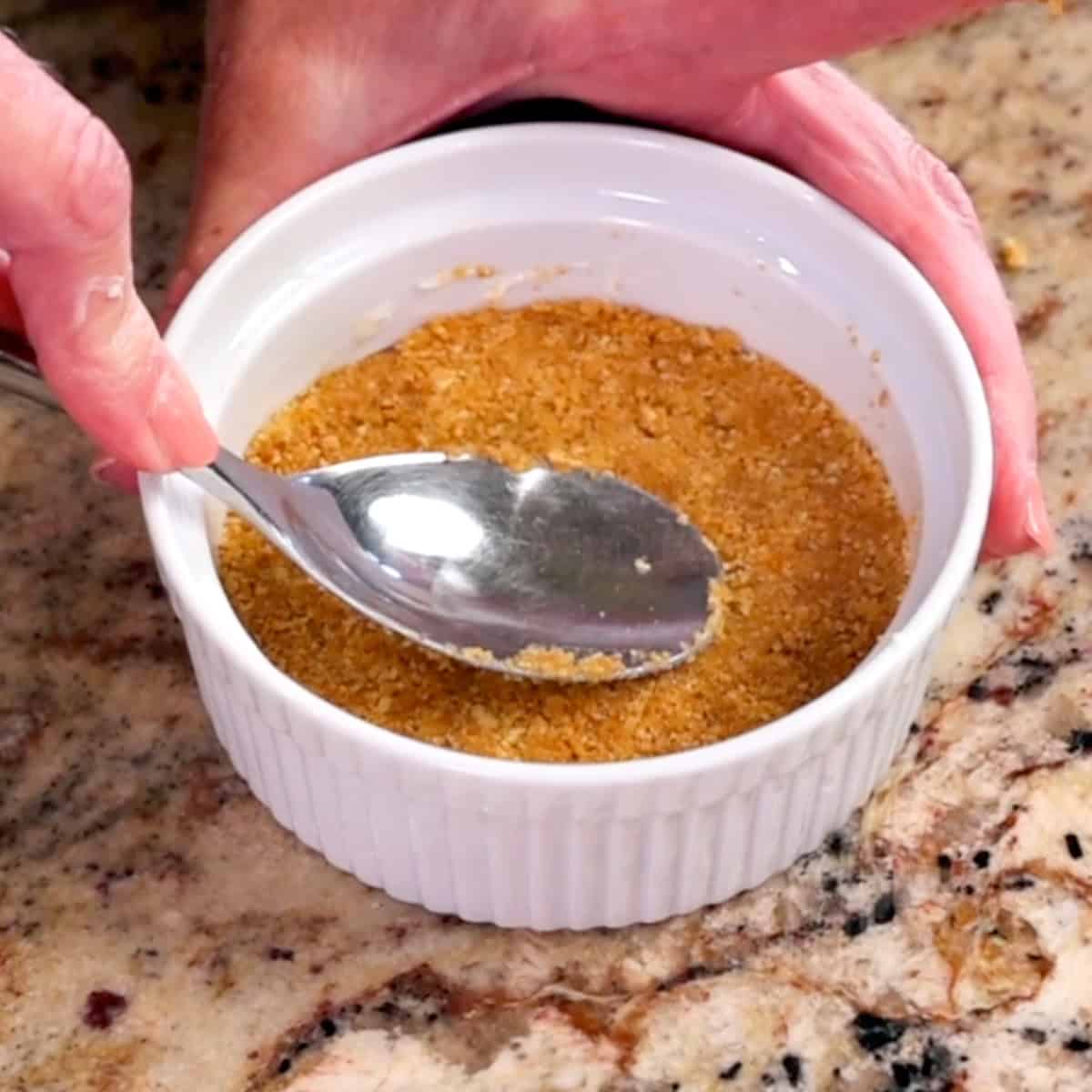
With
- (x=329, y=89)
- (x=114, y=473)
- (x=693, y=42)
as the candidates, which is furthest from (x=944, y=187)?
(x=114, y=473)

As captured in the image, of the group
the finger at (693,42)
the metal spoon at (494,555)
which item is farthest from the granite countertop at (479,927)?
the finger at (693,42)

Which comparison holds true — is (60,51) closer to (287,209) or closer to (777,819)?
(287,209)

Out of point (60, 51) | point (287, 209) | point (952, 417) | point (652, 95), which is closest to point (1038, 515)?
point (952, 417)

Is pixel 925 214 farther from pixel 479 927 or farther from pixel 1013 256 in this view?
pixel 479 927

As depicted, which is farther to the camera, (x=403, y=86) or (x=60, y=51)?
(x=60, y=51)

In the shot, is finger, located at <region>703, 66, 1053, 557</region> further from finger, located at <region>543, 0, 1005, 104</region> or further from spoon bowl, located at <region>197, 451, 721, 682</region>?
spoon bowl, located at <region>197, 451, 721, 682</region>

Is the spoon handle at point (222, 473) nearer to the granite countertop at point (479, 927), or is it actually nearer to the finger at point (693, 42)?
the granite countertop at point (479, 927)

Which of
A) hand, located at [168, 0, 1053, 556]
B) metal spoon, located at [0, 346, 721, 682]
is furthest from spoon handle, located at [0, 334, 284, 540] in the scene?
hand, located at [168, 0, 1053, 556]
